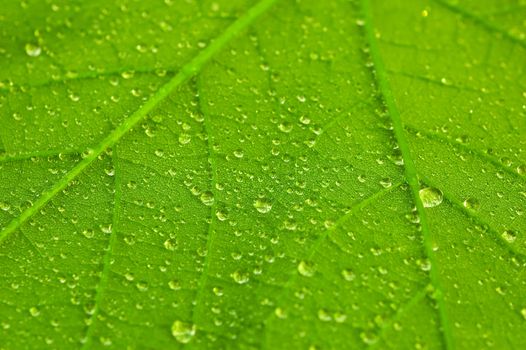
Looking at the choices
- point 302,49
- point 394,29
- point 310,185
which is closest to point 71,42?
point 302,49

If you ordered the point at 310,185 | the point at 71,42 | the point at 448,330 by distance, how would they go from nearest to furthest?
the point at 448,330, the point at 310,185, the point at 71,42

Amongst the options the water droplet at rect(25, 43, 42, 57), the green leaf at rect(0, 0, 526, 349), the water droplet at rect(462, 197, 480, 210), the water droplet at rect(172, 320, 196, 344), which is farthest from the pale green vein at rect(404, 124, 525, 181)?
the water droplet at rect(25, 43, 42, 57)

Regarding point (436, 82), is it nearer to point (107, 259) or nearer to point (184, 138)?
point (184, 138)

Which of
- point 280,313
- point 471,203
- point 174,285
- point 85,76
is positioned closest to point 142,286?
point 174,285

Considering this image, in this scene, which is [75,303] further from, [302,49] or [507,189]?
[507,189]

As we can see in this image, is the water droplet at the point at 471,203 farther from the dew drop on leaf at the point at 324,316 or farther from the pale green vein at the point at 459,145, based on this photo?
the dew drop on leaf at the point at 324,316

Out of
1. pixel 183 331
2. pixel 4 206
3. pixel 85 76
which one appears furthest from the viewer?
pixel 85 76

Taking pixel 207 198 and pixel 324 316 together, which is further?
pixel 207 198
